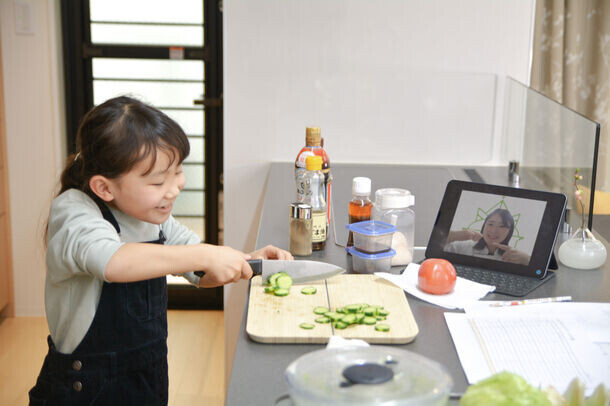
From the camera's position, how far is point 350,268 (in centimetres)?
143

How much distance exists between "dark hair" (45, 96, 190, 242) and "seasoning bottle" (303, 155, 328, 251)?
34cm

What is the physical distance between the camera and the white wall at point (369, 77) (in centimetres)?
259

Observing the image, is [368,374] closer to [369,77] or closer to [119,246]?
[119,246]

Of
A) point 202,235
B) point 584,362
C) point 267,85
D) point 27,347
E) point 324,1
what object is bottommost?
point 27,347

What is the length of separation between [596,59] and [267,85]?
5.10 feet

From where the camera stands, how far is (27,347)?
9.96ft

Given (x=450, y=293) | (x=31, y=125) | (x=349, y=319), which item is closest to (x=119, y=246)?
(x=349, y=319)

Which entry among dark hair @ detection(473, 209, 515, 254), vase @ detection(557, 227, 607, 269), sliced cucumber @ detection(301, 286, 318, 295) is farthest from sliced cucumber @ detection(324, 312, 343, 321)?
vase @ detection(557, 227, 607, 269)

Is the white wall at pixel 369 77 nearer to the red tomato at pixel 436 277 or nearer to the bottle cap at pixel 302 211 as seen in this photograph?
the bottle cap at pixel 302 211

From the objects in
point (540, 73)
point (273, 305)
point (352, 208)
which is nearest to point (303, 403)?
point (273, 305)

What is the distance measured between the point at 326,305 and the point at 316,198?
43 cm

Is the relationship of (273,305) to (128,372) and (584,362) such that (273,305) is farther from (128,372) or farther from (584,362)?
(584,362)

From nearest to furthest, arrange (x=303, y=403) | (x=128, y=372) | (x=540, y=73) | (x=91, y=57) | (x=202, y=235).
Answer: (x=303, y=403) → (x=128, y=372) → (x=540, y=73) → (x=91, y=57) → (x=202, y=235)

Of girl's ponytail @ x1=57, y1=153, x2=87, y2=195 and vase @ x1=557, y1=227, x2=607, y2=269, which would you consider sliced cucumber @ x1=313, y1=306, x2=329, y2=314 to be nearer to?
girl's ponytail @ x1=57, y1=153, x2=87, y2=195
